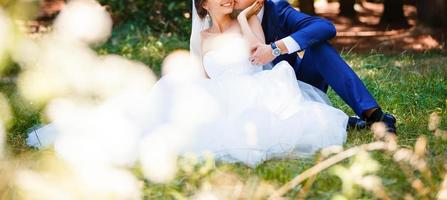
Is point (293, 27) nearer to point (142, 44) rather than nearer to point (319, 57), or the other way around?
point (319, 57)

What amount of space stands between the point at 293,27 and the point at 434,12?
6093mm

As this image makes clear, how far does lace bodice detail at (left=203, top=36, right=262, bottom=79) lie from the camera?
413cm

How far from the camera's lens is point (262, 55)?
395 cm

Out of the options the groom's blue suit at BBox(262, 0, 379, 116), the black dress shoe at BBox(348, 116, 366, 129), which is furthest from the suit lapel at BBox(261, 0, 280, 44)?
the black dress shoe at BBox(348, 116, 366, 129)

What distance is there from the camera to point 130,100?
4105mm

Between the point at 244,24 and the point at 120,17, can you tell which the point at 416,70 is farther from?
the point at 120,17

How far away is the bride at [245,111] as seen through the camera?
140 inches

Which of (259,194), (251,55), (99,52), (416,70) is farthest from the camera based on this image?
(99,52)

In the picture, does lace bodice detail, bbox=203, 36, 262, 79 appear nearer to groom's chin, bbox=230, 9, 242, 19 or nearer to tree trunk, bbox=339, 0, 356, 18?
groom's chin, bbox=230, 9, 242, 19

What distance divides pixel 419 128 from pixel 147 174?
5.78 feet

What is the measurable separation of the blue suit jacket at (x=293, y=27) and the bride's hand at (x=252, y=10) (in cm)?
9

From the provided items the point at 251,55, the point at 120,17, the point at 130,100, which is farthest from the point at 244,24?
the point at 120,17

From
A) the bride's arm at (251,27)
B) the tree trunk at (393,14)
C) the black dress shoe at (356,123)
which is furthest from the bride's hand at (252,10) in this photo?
the tree trunk at (393,14)

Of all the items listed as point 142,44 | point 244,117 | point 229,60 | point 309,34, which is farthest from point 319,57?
point 142,44
